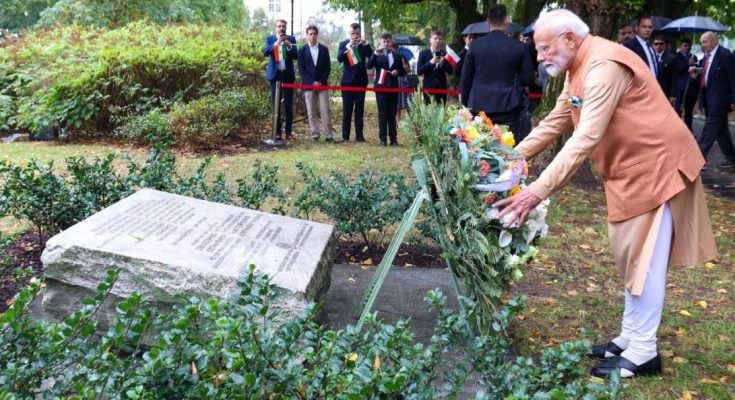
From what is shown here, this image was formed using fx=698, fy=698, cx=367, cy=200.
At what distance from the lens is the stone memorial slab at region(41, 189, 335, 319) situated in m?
3.45

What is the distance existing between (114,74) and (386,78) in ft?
15.7

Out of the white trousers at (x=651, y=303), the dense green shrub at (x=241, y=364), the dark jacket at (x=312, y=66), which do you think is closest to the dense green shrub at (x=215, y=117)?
the dark jacket at (x=312, y=66)

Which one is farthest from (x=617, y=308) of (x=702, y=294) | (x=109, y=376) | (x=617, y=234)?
(x=109, y=376)

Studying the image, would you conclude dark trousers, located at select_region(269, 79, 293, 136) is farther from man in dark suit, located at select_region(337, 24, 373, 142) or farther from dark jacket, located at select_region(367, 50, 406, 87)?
dark jacket, located at select_region(367, 50, 406, 87)

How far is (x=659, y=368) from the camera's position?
3799 mm

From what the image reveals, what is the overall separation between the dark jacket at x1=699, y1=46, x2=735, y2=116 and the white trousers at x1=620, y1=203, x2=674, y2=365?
7.57 m

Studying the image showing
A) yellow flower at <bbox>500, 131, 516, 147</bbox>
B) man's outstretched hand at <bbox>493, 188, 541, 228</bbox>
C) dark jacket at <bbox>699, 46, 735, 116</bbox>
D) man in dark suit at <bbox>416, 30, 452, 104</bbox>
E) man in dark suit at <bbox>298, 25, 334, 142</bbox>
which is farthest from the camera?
man in dark suit at <bbox>298, 25, 334, 142</bbox>

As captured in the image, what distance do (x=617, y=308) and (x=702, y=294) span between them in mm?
855

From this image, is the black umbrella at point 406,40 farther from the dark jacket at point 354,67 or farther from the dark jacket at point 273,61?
the dark jacket at point 273,61

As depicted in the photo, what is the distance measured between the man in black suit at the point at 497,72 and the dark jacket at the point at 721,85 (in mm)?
3839

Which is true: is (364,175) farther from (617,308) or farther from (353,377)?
(353,377)

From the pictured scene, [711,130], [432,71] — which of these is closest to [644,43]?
[711,130]

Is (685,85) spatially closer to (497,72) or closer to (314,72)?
(314,72)

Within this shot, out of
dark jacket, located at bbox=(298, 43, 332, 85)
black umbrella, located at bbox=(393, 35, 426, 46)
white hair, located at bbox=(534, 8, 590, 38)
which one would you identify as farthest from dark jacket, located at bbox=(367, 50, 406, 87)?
white hair, located at bbox=(534, 8, 590, 38)
